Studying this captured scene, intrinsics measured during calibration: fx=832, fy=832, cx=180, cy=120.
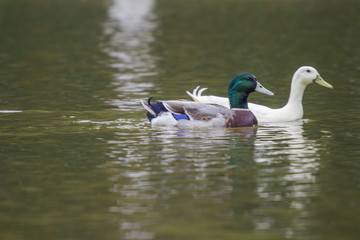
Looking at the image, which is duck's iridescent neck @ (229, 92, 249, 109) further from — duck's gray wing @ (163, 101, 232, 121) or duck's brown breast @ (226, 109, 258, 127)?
duck's gray wing @ (163, 101, 232, 121)

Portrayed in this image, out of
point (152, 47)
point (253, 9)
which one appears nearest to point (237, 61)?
point (152, 47)

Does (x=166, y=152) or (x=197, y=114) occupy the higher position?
(x=197, y=114)

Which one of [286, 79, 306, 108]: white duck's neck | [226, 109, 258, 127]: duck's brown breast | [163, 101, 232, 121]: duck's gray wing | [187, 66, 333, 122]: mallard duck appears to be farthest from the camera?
[286, 79, 306, 108]: white duck's neck

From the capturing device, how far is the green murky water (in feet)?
26.3

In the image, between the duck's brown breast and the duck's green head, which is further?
the duck's green head

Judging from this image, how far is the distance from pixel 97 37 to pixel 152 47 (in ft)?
14.2

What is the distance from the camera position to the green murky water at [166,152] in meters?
8.02

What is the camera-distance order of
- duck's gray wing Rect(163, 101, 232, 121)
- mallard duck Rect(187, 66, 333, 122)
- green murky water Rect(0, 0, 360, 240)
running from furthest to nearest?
mallard duck Rect(187, 66, 333, 122), duck's gray wing Rect(163, 101, 232, 121), green murky water Rect(0, 0, 360, 240)

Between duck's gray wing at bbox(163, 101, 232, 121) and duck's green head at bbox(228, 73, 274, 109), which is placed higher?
duck's green head at bbox(228, 73, 274, 109)

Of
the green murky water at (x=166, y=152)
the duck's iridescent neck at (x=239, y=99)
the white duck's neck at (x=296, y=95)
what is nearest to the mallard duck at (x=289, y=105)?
the white duck's neck at (x=296, y=95)

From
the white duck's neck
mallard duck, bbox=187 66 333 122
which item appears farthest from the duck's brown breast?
the white duck's neck

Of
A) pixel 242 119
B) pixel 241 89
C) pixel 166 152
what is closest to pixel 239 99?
pixel 241 89

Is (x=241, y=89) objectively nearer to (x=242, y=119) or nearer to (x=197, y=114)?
(x=242, y=119)

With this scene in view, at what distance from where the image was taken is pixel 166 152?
1130 cm
